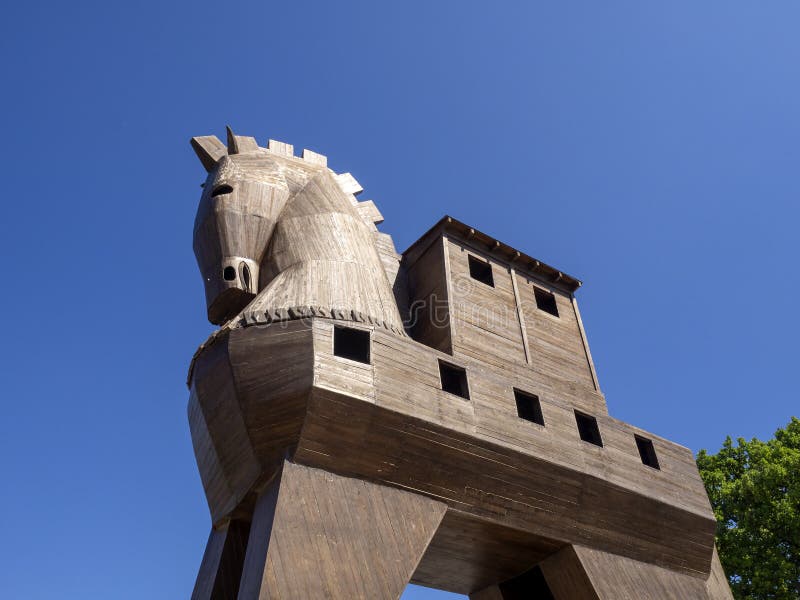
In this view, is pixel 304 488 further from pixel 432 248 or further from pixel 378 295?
pixel 432 248

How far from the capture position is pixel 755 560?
70.2 feet

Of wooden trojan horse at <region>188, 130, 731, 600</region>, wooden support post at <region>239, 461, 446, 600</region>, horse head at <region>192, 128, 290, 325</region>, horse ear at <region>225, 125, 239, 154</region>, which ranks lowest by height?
wooden support post at <region>239, 461, 446, 600</region>

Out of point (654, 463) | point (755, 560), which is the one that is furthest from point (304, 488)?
point (755, 560)

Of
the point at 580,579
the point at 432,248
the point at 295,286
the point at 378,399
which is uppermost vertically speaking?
the point at 432,248

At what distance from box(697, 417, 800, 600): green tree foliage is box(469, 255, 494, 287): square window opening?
11.6 meters

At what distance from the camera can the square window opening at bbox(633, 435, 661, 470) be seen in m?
15.7

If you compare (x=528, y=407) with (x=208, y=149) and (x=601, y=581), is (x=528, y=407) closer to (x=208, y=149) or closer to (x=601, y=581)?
(x=601, y=581)

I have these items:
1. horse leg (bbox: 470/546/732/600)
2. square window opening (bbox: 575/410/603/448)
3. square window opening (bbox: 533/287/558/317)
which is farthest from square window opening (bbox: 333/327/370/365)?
square window opening (bbox: 533/287/558/317)

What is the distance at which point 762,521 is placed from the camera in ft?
71.6

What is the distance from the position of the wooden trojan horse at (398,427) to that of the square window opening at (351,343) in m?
0.04

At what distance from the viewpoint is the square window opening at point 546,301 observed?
17.6 metres

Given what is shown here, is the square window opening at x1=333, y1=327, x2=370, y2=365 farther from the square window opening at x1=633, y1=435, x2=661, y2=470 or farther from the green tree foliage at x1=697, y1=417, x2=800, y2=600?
the green tree foliage at x1=697, y1=417, x2=800, y2=600

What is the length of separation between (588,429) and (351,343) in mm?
5708

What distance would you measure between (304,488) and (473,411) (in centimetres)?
349
